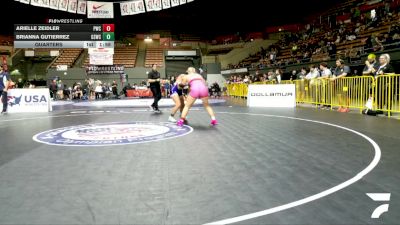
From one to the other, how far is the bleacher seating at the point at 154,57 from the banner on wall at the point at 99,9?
1511cm

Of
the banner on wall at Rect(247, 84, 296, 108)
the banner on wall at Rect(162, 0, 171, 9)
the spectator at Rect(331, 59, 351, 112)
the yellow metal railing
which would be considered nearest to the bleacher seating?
the banner on wall at Rect(162, 0, 171, 9)

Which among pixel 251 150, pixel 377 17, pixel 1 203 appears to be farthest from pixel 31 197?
pixel 377 17

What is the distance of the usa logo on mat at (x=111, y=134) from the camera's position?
19.0 ft

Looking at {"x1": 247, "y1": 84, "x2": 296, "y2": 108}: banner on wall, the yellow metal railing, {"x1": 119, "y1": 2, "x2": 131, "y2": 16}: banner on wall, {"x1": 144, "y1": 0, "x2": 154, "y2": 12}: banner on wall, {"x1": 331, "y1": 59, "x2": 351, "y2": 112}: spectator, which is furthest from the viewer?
{"x1": 119, "y1": 2, "x2": 131, "y2": 16}: banner on wall

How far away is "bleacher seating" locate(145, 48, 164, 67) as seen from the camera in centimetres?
3716

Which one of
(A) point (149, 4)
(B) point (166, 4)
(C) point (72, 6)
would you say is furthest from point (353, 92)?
(C) point (72, 6)

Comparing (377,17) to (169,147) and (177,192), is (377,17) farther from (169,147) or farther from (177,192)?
(177,192)

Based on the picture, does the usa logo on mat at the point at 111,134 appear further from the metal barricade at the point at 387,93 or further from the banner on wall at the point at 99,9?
the banner on wall at the point at 99,9

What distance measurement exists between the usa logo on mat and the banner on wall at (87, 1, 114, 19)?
47.6ft

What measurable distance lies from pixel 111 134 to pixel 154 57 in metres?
32.6

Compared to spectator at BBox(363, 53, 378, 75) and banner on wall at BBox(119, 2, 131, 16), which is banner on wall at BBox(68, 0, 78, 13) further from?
spectator at BBox(363, 53, 378, 75)

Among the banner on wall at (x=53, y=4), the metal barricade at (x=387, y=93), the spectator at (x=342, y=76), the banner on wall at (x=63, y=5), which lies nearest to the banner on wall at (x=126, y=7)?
the banner on wall at (x=63, y=5)

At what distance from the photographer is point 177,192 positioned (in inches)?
124

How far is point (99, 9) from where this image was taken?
822 inches
